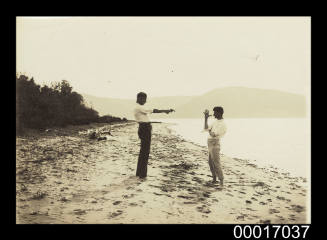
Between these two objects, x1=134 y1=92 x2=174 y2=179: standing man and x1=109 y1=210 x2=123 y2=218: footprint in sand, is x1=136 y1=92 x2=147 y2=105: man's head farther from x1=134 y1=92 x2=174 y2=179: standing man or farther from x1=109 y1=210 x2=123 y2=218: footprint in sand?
x1=109 y1=210 x2=123 y2=218: footprint in sand

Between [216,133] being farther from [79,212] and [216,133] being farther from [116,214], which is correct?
[79,212]

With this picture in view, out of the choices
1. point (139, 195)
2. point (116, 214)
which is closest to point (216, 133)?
point (139, 195)

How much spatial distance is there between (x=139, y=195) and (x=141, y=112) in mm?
2238

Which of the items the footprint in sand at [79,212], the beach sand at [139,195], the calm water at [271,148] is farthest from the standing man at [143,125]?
the calm water at [271,148]

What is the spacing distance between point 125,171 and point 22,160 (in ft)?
12.0

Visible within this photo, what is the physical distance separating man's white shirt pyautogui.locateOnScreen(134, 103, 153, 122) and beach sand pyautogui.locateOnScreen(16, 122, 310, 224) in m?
1.73

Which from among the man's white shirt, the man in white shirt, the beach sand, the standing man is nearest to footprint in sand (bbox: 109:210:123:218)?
the beach sand

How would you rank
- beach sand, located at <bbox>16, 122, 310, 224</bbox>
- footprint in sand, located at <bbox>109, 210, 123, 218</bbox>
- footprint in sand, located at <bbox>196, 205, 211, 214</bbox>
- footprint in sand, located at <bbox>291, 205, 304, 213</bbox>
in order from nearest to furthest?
footprint in sand, located at <bbox>109, 210, 123, 218</bbox> → beach sand, located at <bbox>16, 122, 310, 224</bbox> → footprint in sand, located at <bbox>196, 205, 211, 214</bbox> → footprint in sand, located at <bbox>291, 205, 304, 213</bbox>

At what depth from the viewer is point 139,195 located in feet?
25.7

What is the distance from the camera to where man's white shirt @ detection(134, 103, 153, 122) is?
8.83 m

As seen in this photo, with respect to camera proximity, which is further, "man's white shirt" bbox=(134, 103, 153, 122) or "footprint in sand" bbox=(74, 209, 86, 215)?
"man's white shirt" bbox=(134, 103, 153, 122)
